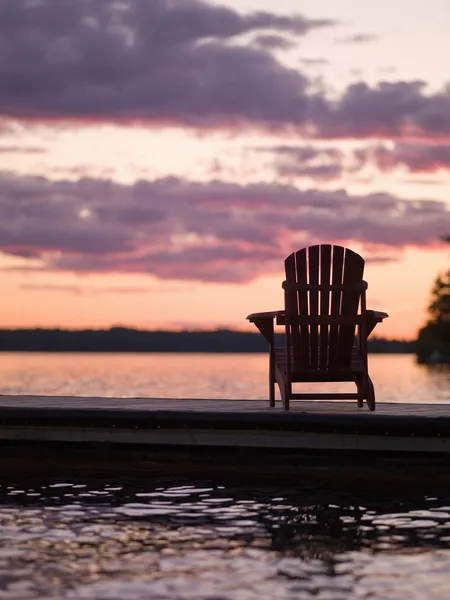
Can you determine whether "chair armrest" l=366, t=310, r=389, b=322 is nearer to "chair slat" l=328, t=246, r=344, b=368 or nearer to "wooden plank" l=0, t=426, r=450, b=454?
"chair slat" l=328, t=246, r=344, b=368

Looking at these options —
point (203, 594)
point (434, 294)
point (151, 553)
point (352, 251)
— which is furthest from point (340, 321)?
point (434, 294)

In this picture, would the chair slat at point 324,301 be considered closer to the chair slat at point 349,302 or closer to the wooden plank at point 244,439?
the chair slat at point 349,302

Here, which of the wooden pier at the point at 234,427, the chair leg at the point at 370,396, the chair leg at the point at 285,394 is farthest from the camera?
the chair leg at the point at 370,396

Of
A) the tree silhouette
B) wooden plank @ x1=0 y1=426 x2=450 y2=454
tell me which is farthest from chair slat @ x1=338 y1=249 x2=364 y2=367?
the tree silhouette

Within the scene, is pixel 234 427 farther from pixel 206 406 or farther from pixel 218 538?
pixel 218 538

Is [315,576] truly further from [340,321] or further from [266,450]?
[340,321]

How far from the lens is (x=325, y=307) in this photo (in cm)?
909

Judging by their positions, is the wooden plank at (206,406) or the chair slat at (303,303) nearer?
the wooden plank at (206,406)

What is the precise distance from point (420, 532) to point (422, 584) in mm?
1231

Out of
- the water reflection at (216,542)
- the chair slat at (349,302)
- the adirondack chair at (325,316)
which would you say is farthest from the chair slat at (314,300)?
the water reflection at (216,542)

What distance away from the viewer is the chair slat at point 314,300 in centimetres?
905

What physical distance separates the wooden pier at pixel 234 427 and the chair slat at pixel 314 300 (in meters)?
0.48

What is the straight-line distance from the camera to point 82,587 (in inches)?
189

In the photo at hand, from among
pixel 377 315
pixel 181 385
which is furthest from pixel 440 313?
pixel 377 315
